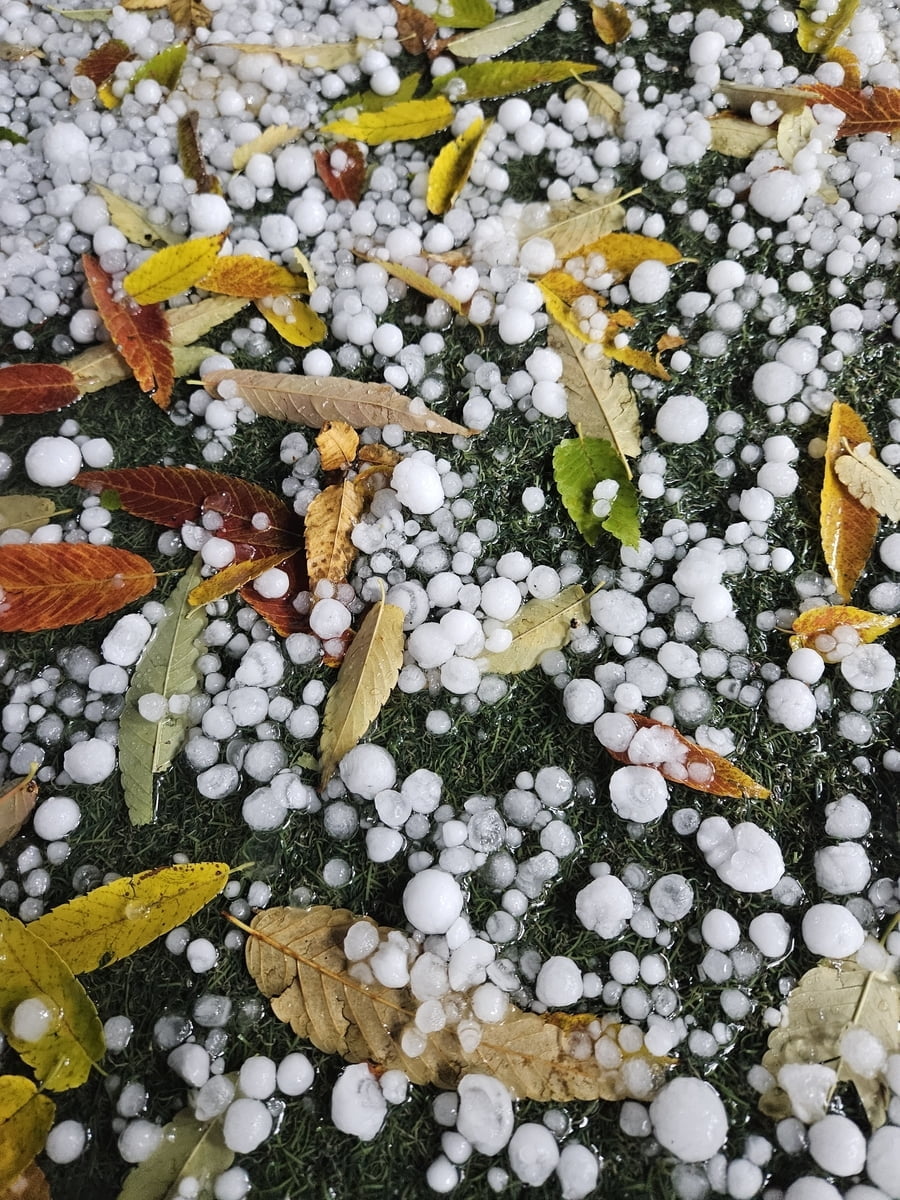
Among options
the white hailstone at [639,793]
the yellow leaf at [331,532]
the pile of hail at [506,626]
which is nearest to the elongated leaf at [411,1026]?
the pile of hail at [506,626]

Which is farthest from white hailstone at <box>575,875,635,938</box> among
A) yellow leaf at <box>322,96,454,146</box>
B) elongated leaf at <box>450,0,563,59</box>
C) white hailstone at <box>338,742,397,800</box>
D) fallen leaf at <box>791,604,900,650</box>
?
elongated leaf at <box>450,0,563,59</box>

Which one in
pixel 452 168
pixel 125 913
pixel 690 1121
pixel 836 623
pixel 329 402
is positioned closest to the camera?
pixel 690 1121

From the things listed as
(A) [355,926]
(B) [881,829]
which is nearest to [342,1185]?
(A) [355,926]

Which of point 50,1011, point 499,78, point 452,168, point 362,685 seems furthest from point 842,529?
point 50,1011

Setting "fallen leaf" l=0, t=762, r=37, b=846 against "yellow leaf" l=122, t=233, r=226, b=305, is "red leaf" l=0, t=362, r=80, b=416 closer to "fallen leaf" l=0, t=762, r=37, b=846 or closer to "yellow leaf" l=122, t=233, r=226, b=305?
"yellow leaf" l=122, t=233, r=226, b=305

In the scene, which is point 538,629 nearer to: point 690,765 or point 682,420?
point 690,765

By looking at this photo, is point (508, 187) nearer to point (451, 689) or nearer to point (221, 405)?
point (221, 405)
